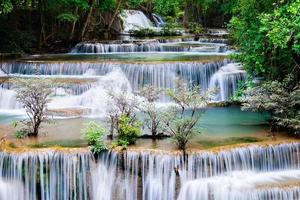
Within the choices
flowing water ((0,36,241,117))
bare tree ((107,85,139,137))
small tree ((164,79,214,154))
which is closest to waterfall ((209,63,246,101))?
flowing water ((0,36,241,117))

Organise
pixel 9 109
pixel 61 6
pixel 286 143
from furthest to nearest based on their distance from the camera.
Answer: pixel 61 6, pixel 9 109, pixel 286 143

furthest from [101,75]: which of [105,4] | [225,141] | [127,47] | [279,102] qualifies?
[105,4]

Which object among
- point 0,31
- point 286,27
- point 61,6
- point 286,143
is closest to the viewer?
point 286,143

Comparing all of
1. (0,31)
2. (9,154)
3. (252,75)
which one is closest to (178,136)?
(9,154)

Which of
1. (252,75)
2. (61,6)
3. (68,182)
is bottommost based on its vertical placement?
(68,182)

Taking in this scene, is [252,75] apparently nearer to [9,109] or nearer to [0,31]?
[9,109]

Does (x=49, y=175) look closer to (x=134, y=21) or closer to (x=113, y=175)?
(x=113, y=175)

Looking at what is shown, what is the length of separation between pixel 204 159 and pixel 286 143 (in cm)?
208

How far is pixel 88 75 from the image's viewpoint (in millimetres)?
18891

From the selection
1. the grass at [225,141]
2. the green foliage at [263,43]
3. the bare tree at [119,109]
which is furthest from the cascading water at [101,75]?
the grass at [225,141]

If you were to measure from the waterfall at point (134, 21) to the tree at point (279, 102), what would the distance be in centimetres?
2102

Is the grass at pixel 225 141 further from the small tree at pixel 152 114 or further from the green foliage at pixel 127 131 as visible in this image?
the green foliage at pixel 127 131

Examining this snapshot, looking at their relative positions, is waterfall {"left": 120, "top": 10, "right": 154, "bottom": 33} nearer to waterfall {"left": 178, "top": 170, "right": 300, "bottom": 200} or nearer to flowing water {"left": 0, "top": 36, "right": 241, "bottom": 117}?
flowing water {"left": 0, "top": 36, "right": 241, "bottom": 117}

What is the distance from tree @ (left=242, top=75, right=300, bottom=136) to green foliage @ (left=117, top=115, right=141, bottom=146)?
2955mm
